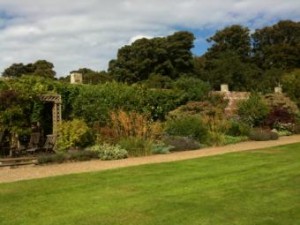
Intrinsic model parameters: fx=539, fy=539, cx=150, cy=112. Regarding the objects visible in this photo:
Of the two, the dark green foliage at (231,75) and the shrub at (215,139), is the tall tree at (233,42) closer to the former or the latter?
the dark green foliage at (231,75)

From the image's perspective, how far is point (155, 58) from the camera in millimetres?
48375

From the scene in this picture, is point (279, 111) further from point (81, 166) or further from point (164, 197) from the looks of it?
point (164, 197)

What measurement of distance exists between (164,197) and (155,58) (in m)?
40.2

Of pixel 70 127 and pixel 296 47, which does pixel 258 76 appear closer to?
pixel 296 47

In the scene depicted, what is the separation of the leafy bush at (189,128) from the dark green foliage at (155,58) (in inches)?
1102

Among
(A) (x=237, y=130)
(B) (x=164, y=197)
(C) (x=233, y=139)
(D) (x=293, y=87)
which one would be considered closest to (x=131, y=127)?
(C) (x=233, y=139)

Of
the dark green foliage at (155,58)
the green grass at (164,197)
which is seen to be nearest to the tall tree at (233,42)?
the dark green foliage at (155,58)

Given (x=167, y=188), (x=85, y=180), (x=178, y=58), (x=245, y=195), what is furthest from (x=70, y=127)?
(x=178, y=58)

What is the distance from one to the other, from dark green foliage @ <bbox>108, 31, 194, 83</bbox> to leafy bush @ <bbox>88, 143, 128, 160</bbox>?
31878 millimetres

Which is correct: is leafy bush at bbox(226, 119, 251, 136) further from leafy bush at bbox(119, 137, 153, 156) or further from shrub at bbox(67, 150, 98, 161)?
shrub at bbox(67, 150, 98, 161)

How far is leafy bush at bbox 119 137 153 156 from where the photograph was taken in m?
16.1

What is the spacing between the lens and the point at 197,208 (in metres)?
7.77

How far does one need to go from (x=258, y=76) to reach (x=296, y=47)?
Answer: 26.1 feet

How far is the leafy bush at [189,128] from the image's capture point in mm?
19156
